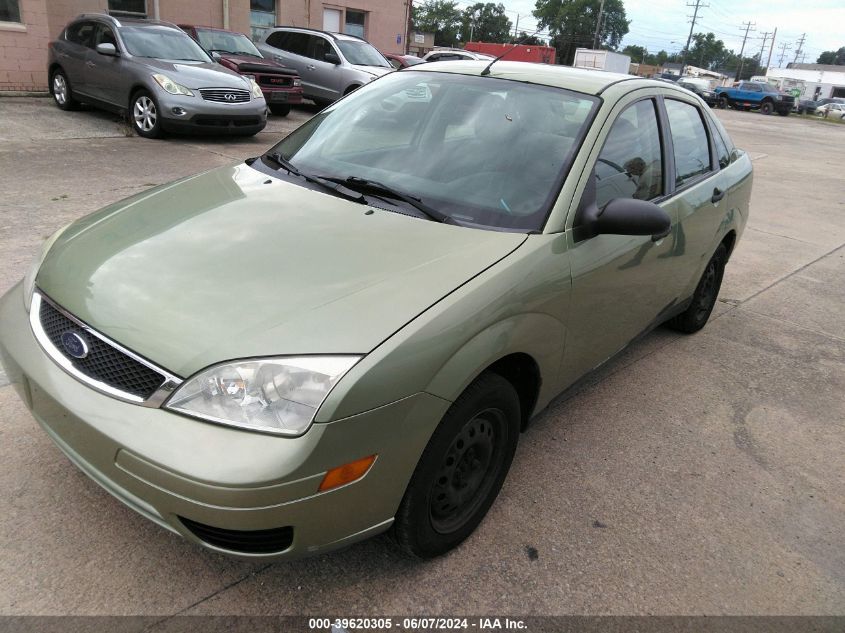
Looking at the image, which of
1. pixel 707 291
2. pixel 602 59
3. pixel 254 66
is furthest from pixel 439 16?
pixel 707 291

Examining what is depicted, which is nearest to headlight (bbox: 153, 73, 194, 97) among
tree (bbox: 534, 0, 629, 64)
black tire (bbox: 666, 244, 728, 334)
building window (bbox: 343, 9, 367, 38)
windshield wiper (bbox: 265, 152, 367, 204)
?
windshield wiper (bbox: 265, 152, 367, 204)

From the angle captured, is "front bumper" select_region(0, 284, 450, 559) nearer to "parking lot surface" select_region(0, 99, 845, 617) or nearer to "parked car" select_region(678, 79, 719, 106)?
"parking lot surface" select_region(0, 99, 845, 617)

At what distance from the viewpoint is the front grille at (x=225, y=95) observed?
915 centimetres

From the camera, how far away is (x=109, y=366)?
78.5 inches

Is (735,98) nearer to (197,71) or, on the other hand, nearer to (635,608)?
(197,71)

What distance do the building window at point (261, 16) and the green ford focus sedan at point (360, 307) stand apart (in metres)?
17.3

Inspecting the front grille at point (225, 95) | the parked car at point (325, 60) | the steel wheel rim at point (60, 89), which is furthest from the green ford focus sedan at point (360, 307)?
the parked car at point (325, 60)

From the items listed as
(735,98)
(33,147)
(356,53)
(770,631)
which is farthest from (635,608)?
(735,98)

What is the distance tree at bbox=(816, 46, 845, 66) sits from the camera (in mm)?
144875

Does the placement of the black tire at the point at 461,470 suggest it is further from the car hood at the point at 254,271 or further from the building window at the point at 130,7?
the building window at the point at 130,7

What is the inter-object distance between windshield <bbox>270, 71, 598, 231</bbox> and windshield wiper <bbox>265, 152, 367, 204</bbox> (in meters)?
0.04

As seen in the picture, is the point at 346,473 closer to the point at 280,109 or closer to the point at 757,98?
the point at 280,109

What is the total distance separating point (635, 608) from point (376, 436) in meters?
1.20

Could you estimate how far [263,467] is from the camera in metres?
1.75
